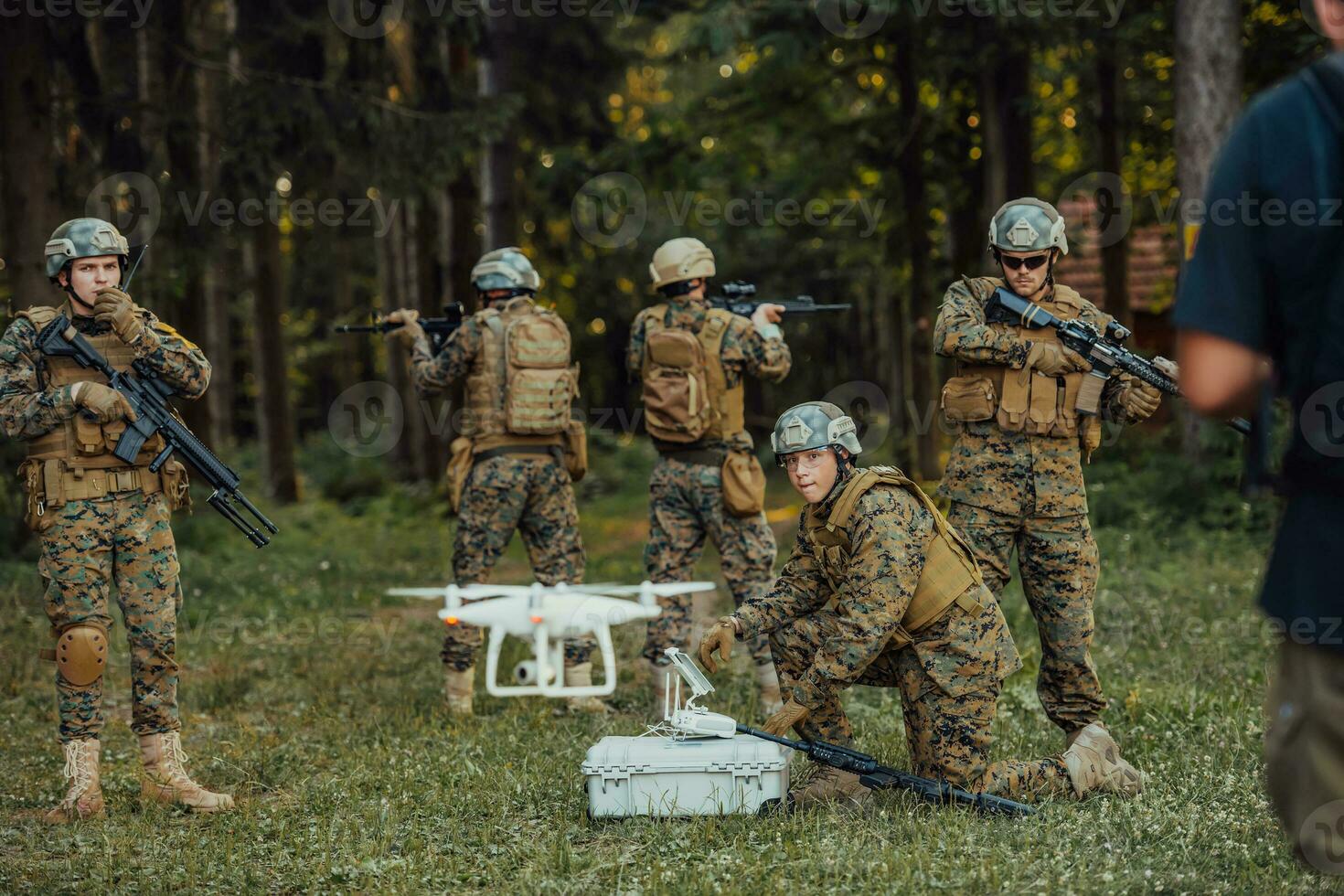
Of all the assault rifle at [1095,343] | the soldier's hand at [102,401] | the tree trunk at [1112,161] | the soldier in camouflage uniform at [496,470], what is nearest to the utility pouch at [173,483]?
the soldier's hand at [102,401]

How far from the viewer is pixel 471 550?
840 centimetres

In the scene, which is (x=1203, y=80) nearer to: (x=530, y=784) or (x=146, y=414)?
(x=530, y=784)

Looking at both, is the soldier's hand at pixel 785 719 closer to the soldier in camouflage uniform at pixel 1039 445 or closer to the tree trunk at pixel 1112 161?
the soldier in camouflage uniform at pixel 1039 445

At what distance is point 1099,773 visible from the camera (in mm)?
5938

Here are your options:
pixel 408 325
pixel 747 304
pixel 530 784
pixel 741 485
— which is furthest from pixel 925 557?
pixel 408 325

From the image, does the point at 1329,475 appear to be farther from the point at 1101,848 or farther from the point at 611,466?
the point at 611,466

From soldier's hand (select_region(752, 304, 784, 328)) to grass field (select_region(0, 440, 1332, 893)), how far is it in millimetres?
2169

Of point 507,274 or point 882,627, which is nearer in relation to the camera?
point 882,627

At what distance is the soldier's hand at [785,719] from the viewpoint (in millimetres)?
5559

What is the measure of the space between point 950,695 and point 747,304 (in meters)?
3.48

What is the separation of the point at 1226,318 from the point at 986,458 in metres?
3.74

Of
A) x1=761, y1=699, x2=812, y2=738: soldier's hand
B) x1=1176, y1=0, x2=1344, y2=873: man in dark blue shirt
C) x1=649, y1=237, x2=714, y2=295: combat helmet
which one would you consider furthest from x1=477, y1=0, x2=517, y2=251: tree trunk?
x1=1176, y1=0, x2=1344, y2=873: man in dark blue shirt

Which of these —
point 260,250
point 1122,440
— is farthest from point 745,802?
point 260,250

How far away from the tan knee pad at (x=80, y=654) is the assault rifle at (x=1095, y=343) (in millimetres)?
4378
